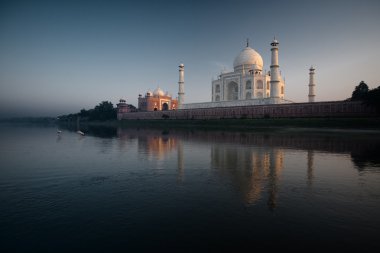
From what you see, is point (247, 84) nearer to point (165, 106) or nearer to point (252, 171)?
point (165, 106)

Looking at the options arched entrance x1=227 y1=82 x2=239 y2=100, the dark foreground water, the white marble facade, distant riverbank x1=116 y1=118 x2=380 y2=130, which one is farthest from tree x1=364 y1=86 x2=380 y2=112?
arched entrance x1=227 y1=82 x2=239 y2=100

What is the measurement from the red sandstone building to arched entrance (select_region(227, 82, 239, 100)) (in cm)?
2757

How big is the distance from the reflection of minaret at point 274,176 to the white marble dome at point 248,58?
47.4 m

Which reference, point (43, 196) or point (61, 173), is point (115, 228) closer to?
point (43, 196)

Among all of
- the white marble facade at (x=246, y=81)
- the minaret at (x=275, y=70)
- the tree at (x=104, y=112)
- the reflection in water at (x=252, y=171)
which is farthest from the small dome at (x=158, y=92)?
the reflection in water at (x=252, y=171)

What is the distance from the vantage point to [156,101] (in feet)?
272

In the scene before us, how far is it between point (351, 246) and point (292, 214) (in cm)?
151

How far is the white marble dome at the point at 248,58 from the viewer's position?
193 feet

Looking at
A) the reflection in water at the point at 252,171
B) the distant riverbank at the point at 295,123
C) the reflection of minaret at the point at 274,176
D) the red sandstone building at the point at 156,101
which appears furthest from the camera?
the red sandstone building at the point at 156,101

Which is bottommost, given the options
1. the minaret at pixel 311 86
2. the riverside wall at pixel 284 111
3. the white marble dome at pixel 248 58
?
the riverside wall at pixel 284 111

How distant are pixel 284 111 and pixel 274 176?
36.2 metres

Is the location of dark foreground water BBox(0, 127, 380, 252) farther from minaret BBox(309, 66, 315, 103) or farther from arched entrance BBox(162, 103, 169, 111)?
arched entrance BBox(162, 103, 169, 111)

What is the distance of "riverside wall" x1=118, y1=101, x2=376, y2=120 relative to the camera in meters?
35.1

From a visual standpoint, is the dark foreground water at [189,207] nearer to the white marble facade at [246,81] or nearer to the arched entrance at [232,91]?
the white marble facade at [246,81]
